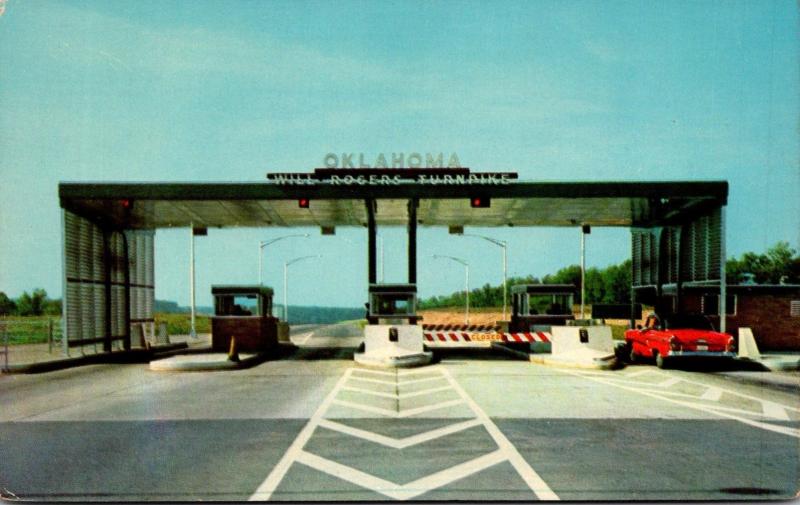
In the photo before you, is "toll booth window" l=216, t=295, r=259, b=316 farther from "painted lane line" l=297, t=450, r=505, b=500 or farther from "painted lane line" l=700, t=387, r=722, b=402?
"painted lane line" l=297, t=450, r=505, b=500

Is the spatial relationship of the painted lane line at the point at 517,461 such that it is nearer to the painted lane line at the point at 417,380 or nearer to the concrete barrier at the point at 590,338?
the painted lane line at the point at 417,380

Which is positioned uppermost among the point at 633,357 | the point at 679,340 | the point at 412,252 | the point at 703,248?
the point at 703,248

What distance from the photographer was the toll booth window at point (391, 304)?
27.1m

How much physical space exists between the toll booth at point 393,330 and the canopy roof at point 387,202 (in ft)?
11.4

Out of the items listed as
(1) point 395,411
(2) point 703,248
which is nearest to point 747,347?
(2) point 703,248

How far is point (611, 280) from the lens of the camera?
11212 centimetres

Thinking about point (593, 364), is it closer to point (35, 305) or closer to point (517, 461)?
point (517, 461)

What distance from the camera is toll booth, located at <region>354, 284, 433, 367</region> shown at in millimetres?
23703

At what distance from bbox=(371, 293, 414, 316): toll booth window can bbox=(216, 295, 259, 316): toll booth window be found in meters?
4.74

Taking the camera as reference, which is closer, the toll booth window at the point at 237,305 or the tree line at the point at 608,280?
the toll booth window at the point at 237,305

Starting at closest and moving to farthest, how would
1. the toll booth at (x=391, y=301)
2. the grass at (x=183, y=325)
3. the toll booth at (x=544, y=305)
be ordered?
the toll booth at (x=391, y=301) → the toll booth at (x=544, y=305) → the grass at (x=183, y=325)

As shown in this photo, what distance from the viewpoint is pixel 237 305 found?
28.2m

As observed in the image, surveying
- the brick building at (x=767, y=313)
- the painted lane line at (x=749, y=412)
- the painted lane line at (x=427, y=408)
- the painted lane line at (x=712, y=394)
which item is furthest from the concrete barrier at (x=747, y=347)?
the painted lane line at (x=427, y=408)

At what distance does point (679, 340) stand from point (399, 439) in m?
13.9
